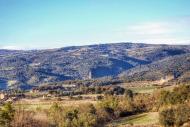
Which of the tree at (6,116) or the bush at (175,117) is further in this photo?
the bush at (175,117)

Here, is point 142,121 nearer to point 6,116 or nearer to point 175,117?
point 175,117

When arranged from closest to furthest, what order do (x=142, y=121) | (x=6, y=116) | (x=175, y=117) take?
(x=6, y=116)
(x=175, y=117)
(x=142, y=121)

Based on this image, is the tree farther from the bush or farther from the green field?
the bush

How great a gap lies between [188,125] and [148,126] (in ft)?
39.5

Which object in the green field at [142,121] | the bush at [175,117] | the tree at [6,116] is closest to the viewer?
the tree at [6,116]

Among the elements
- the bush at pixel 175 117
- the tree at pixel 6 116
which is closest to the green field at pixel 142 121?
the bush at pixel 175 117

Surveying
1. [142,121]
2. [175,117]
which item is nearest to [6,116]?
[142,121]

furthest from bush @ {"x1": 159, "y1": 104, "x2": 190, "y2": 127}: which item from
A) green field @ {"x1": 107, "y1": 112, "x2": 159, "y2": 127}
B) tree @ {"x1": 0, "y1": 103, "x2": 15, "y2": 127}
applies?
tree @ {"x1": 0, "y1": 103, "x2": 15, "y2": 127}

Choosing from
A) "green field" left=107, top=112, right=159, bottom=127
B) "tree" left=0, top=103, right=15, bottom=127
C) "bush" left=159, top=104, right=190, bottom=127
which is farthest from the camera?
"green field" left=107, top=112, right=159, bottom=127

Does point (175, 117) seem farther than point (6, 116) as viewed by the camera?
Yes

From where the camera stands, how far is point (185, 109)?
12062 cm

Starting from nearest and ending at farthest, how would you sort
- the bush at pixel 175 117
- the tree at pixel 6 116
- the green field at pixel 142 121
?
the tree at pixel 6 116 < the bush at pixel 175 117 < the green field at pixel 142 121

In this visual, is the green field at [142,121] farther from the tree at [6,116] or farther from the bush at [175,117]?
the tree at [6,116]

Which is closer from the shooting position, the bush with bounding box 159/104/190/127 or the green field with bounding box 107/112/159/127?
the bush with bounding box 159/104/190/127
